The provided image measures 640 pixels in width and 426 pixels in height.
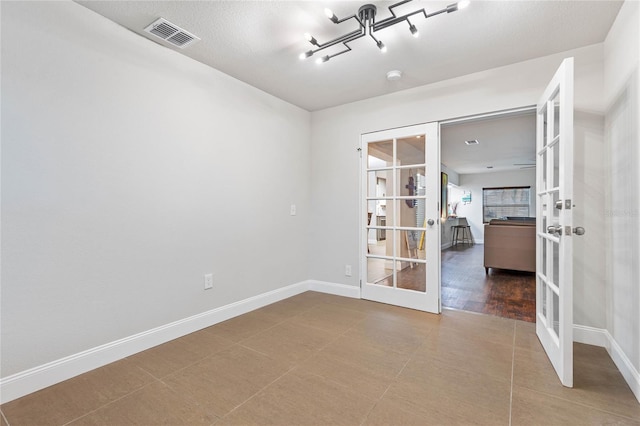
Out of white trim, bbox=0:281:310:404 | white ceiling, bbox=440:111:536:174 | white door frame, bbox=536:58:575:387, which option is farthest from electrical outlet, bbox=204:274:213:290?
white ceiling, bbox=440:111:536:174

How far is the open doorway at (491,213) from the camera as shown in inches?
138

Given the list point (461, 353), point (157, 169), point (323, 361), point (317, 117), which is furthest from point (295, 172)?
point (461, 353)

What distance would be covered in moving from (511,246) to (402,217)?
108 inches

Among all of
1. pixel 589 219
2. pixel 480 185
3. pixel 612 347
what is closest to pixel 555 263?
pixel 589 219

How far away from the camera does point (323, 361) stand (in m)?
2.03

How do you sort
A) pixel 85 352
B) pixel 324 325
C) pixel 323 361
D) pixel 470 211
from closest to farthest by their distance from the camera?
1. pixel 85 352
2. pixel 323 361
3. pixel 324 325
4. pixel 470 211

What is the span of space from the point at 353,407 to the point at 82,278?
6.08ft

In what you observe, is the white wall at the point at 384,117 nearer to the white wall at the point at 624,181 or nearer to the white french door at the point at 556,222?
the white wall at the point at 624,181

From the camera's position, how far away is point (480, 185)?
32.5 feet

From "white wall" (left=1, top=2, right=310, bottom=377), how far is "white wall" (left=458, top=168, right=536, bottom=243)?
912cm

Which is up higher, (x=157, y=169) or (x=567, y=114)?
(x=567, y=114)

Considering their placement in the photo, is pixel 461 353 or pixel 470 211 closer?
pixel 461 353

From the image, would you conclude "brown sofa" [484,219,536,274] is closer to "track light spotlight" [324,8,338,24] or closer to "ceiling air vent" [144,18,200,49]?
"track light spotlight" [324,8,338,24]

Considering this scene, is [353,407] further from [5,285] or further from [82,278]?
[5,285]
